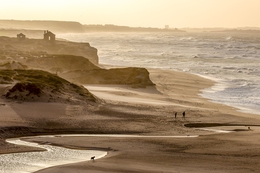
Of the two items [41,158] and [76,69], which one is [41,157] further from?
[76,69]

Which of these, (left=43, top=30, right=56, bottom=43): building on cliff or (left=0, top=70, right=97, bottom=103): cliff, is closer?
(left=0, top=70, right=97, bottom=103): cliff

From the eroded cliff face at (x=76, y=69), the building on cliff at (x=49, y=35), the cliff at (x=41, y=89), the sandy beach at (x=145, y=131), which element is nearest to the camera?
the sandy beach at (x=145, y=131)

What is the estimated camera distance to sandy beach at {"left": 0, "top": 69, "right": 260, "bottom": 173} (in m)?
14.0

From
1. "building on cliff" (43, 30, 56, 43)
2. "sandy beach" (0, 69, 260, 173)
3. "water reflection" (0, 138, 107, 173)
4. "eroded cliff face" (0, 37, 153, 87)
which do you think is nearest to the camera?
"water reflection" (0, 138, 107, 173)

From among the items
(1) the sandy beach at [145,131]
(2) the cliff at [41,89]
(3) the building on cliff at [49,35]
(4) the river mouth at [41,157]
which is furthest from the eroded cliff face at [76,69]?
(4) the river mouth at [41,157]

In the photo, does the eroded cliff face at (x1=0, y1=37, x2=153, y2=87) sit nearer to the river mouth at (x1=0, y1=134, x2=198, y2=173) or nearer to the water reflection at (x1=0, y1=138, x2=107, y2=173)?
the river mouth at (x1=0, y1=134, x2=198, y2=173)

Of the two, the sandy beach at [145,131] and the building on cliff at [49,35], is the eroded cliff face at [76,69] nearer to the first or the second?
the sandy beach at [145,131]

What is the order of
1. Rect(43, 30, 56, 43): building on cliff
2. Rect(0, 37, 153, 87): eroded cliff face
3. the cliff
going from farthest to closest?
Rect(43, 30, 56, 43): building on cliff < Rect(0, 37, 153, 87): eroded cliff face < the cliff

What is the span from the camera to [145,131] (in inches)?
739

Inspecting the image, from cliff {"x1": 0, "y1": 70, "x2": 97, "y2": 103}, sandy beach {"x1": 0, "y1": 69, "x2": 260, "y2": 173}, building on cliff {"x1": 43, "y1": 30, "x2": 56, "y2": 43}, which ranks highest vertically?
building on cliff {"x1": 43, "y1": 30, "x2": 56, "y2": 43}

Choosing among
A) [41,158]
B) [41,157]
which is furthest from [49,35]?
[41,158]

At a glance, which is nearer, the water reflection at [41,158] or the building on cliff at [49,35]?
the water reflection at [41,158]

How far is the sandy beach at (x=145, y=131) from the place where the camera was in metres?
14.0

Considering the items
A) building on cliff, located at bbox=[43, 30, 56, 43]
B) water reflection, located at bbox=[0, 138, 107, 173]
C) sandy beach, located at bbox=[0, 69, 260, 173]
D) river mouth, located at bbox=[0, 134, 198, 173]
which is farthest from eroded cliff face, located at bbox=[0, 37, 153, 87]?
water reflection, located at bbox=[0, 138, 107, 173]
